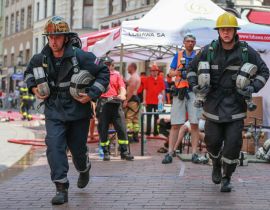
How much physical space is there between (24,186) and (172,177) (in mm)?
1988

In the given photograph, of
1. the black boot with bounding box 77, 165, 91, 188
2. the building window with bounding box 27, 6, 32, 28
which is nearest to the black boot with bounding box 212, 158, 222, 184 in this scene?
the black boot with bounding box 77, 165, 91, 188

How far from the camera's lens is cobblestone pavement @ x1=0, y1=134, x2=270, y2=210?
20.6ft

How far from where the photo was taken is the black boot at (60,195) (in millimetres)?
6203

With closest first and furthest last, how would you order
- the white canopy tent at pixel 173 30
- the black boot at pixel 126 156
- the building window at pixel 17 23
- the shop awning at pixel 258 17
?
1. the black boot at pixel 126 156
2. the white canopy tent at pixel 173 30
3. the shop awning at pixel 258 17
4. the building window at pixel 17 23

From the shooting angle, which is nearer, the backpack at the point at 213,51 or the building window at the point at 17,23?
the backpack at the point at 213,51

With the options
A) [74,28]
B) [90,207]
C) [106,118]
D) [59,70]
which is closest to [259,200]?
[90,207]

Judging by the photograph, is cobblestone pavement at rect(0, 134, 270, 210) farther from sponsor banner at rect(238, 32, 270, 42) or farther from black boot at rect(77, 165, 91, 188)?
sponsor banner at rect(238, 32, 270, 42)

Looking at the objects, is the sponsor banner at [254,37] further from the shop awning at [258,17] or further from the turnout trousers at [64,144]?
the turnout trousers at [64,144]

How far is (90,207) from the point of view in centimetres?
611

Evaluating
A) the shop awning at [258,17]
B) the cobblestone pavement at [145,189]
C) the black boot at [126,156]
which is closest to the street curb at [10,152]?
the cobblestone pavement at [145,189]

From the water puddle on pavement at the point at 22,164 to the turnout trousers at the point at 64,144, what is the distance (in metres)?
1.70

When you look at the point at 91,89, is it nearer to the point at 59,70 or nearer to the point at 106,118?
the point at 59,70

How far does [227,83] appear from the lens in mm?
6980

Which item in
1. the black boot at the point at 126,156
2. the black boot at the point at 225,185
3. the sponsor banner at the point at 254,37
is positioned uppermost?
the sponsor banner at the point at 254,37
